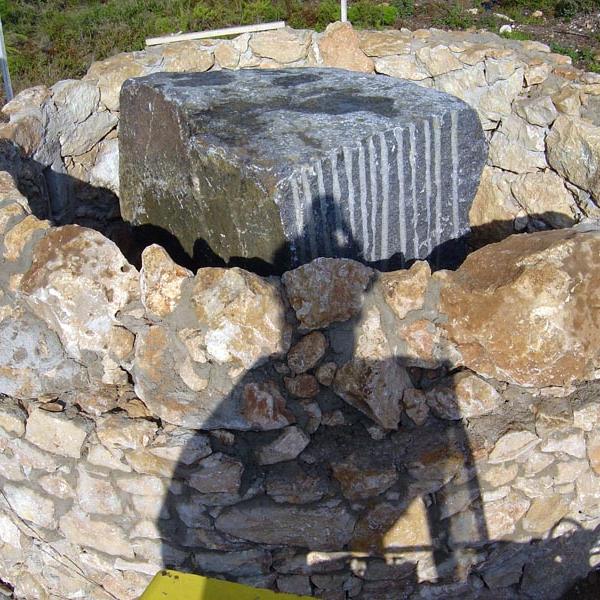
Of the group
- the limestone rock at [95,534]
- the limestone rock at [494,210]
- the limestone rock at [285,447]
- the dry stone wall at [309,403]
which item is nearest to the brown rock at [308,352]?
Answer: the dry stone wall at [309,403]

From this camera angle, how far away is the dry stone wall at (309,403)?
7.70 feet

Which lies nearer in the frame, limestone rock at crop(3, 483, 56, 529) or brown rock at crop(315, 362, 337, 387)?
brown rock at crop(315, 362, 337, 387)

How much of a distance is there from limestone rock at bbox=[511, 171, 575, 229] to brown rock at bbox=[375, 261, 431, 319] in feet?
6.45

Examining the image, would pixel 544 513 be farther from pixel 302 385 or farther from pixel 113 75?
pixel 113 75

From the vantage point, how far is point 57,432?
253cm

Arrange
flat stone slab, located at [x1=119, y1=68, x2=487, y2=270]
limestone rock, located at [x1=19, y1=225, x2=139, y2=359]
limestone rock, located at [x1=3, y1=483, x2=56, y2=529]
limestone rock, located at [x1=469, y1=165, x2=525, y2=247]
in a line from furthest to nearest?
limestone rock, located at [x1=469, y1=165, x2=525, y2=247] < flat stone slab, located at [x1=119, y1=68, x2=487, y2=270] < limestone rock, located at [x1=3, y1=483, x2=56, y2=529] < limestone rock, located at [x1=19, y1=225, x2=139, y2=359]

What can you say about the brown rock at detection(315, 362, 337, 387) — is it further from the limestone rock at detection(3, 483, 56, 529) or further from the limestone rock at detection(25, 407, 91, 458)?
the limestone rock at detection(3, 483, 56, 529)

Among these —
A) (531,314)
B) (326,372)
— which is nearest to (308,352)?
(326,372)

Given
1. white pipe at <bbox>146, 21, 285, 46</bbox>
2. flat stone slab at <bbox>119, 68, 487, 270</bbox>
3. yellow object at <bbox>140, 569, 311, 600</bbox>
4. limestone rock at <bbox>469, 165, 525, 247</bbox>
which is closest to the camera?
yellow object at <bbox>140, 569, 311, 600</bbox>

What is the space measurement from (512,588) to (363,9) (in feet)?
26.8

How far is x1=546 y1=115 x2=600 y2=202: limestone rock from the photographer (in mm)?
3803

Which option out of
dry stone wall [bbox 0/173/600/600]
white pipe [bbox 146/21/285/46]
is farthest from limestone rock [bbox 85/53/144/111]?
dry stone wall [bbox 0/173/600/600]

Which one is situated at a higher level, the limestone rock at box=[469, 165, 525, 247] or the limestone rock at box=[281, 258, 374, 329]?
the limestone rock at box=[281, 258, 374, 329]

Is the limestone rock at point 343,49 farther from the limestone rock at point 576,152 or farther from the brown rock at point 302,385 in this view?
the brown rock at point 302,385
